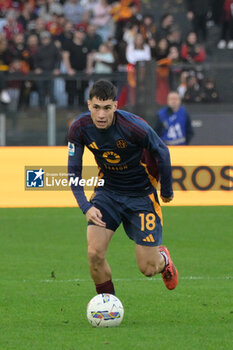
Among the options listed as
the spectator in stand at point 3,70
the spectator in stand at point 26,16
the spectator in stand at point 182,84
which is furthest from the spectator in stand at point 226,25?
the spectator in stand at point 3,70

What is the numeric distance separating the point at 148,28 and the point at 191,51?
1.21 metres

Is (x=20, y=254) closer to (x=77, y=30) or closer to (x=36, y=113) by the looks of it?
(x=36, y=113)

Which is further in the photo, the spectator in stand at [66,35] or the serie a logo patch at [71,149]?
the spectator in stand at [66,35]

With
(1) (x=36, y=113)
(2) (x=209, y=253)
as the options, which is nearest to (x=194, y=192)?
(2) (x=209, y=253)

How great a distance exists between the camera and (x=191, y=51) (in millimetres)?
20062

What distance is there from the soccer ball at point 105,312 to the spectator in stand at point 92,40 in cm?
1440

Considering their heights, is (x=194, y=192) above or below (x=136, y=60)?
below

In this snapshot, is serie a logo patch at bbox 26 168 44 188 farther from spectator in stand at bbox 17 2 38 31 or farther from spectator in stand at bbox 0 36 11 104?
spectator in stand at bbox 17 2 38 31

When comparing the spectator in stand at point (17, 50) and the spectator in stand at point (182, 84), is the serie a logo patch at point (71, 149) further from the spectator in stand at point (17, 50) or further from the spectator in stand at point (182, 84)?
the spectator in stand at point (17, 50)

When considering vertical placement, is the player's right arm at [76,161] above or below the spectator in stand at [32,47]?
above

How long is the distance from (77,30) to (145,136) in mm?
14194

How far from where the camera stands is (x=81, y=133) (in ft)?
22.3

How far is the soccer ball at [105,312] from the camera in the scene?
652 centimetres

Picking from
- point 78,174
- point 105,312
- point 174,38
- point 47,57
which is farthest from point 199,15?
point 105,312
